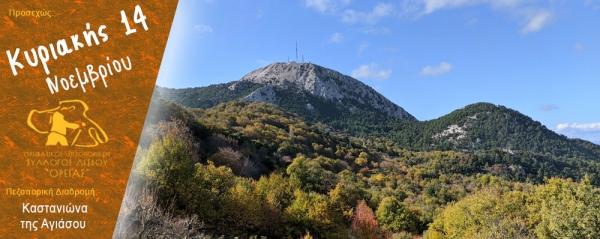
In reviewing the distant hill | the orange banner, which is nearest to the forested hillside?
the orange banner

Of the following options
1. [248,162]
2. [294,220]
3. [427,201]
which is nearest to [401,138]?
[427,201]

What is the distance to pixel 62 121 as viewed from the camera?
315 cm

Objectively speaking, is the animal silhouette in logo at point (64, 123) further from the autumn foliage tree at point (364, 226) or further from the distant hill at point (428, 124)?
the distant hill at point (428, 124)

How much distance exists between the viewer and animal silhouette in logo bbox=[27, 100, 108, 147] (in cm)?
314

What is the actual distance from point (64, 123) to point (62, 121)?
34 millimetres

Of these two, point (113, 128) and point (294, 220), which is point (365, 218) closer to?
point (294, 220)

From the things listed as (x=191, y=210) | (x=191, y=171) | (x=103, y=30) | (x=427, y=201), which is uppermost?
(x=103, y=30)

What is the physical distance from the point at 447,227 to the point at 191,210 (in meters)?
23.2

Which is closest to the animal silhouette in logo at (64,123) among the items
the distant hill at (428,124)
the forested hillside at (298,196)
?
the forested hillside at (298,196)

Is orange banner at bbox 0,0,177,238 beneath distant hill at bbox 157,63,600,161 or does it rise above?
beneath

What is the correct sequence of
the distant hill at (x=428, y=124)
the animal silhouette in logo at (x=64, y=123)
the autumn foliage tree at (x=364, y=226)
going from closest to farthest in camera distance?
the animal silhouette in logo at (x=64, y=123) → the autumn foliage tree at (x=364, y=226) → the distant hill at (x=428, y=124)

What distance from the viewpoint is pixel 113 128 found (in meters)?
3.26

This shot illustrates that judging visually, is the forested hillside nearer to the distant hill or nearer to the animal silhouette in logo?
the animal silhouette in logo

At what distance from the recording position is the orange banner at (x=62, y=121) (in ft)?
10.3
